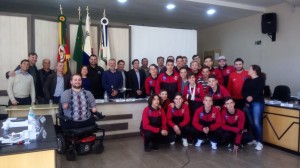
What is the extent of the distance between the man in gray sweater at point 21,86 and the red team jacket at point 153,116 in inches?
76.4

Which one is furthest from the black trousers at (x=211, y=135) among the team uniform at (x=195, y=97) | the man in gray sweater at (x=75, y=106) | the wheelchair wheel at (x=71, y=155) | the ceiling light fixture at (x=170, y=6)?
the ceiling light fixture at (x=170, y=6)

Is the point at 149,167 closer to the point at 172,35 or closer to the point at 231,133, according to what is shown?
the point at 231,133

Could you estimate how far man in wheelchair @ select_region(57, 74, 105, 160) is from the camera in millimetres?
3406

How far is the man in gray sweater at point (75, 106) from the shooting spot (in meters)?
3.45

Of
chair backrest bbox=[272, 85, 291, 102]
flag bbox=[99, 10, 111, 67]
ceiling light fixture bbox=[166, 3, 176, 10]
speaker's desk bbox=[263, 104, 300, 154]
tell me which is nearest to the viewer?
speaker's desk bbox=[263, 104, 300, 154]

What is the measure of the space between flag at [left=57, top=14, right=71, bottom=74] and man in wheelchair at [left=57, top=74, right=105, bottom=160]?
1.54 m

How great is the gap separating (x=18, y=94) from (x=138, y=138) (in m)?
2.19

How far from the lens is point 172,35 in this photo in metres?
→ 6.39

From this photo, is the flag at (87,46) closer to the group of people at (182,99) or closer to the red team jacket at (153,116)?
the group of people at (182,99)

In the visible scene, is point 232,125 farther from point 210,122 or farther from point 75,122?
point 75,122

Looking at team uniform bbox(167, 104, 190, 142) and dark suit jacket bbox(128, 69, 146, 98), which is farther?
dark suit jacket bbox(128, 69, 146, 98)

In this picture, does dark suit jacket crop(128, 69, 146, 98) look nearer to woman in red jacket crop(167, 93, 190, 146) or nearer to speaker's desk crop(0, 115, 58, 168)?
woman in red jacket crop(167, 93, 190, 146)

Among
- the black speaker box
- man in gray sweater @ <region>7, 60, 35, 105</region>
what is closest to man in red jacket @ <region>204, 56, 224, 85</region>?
the black speaker box

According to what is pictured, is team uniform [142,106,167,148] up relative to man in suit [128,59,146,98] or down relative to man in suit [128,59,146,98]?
down
